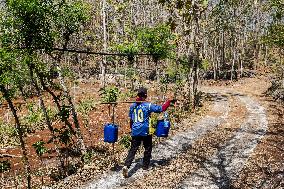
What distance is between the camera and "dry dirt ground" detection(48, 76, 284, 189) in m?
10.9

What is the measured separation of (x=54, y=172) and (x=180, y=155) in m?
5.72

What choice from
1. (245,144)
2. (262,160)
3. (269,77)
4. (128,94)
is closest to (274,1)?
(245,144)

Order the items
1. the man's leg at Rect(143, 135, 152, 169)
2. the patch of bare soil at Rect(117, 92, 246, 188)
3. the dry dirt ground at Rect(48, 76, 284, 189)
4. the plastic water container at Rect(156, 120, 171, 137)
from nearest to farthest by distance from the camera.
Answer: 1. the patch of bare soil at Rect(117, 92, 246, 188)
2. the dry dirt ground at Rect(48, 76, 284, 189)
3. the man's leg at Rect(143, 135, 152, 169)
4. the plastic water container at Rect(156, 120, 171, 137)

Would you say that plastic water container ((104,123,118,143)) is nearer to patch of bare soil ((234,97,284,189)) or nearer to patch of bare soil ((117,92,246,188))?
patch of bare soil ((117,92,246,188))

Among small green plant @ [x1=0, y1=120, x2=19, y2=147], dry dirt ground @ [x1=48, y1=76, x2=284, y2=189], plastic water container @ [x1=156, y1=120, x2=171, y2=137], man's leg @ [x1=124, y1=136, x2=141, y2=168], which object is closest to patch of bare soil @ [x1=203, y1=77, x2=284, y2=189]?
dry dirt ground @ [x1=48, y1=76, x2=284, y2=189]

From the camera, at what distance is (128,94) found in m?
42.7

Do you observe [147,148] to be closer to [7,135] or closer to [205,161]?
[205,161]

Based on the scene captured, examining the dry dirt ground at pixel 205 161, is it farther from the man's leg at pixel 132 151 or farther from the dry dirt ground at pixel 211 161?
the man's leg at pixel 132 151

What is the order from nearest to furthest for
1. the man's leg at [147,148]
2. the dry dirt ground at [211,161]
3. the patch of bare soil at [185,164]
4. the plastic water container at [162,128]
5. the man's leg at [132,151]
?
the patch of bare soil at [185,164]
the dry dirt ground at [211,161]
the man's leg at [132,151]
the man's leg at [147,148]
the plastic water container at [162,128]

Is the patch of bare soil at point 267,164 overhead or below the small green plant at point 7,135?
Result: overhead

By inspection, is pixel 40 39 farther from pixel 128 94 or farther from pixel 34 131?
pixel 128 94

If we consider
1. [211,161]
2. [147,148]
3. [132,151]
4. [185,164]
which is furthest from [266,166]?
[132,151]

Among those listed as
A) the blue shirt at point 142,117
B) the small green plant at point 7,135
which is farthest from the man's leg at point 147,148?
the small green plant at point 7,135

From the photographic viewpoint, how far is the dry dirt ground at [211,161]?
35.7 feet
